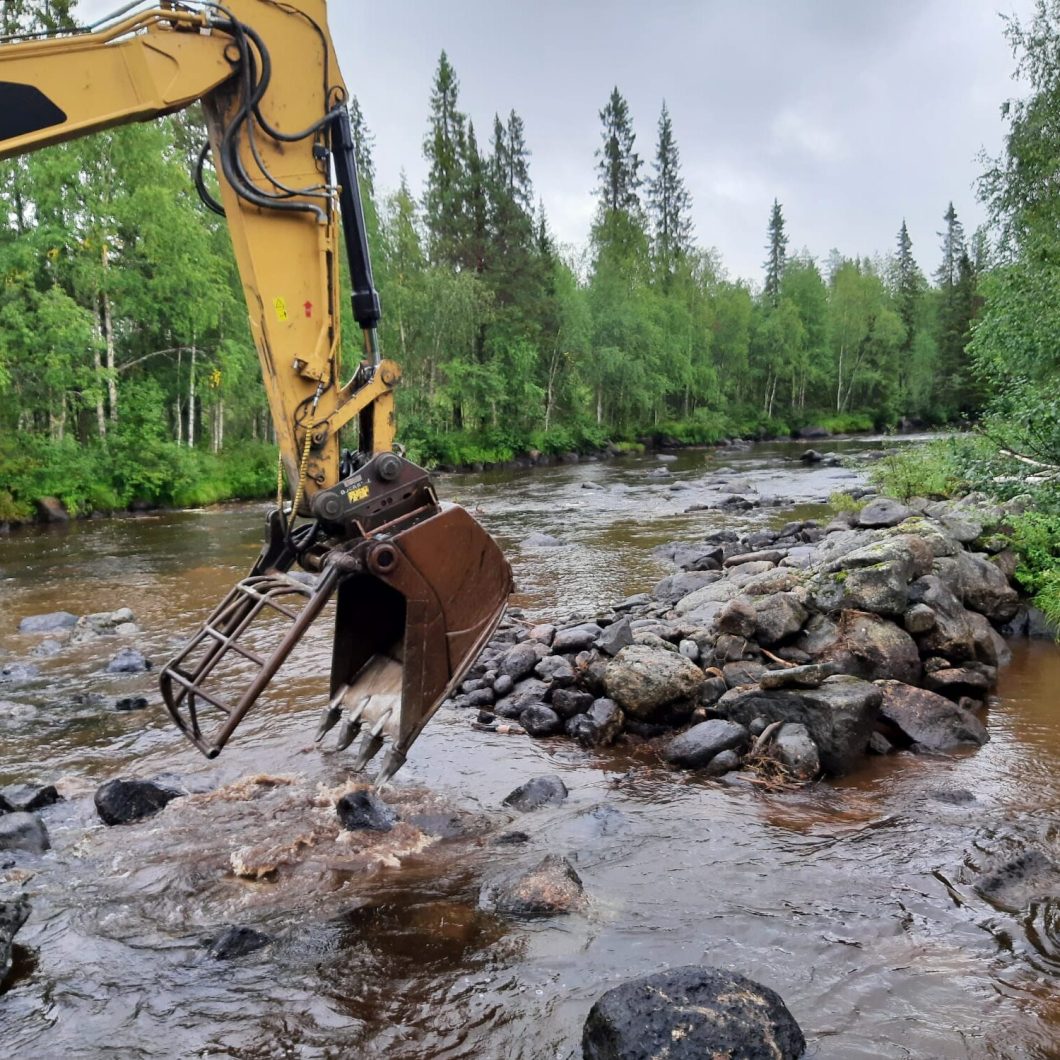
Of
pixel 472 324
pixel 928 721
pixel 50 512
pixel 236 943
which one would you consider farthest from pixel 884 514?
pixel 472 324

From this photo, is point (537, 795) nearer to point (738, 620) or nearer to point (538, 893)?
point (538, 893)

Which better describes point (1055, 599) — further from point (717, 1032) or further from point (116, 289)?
point (116, 289)

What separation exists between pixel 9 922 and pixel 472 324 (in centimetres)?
3840

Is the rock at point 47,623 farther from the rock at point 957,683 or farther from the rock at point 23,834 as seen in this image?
the rock at point 957,683

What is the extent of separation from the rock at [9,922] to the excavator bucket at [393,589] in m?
1.06

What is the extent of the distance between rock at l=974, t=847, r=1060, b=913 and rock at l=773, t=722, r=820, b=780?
1533 mm

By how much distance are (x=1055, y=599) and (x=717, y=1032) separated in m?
7.46

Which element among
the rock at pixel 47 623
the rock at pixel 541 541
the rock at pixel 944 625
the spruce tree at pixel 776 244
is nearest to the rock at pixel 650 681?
the rock at pixel 944 625

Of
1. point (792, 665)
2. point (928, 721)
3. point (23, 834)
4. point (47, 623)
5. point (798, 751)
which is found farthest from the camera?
point (47, 623)

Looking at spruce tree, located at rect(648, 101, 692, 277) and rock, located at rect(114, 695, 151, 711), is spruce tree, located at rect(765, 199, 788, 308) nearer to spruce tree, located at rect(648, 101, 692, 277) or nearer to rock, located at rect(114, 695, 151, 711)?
spruce tree, located at rect(648, 101, 692, 277)

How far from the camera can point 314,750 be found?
21.0 feet

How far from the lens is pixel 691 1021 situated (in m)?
2.93

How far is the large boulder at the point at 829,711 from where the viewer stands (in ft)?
19.0

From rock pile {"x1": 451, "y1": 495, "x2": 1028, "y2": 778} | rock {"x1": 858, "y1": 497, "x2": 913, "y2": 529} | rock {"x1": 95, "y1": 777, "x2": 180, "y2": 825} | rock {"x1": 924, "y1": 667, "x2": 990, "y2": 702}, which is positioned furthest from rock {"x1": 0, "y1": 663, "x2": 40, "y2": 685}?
rock {"x1": 858, "y1": 497, "x2": 913, "y2": 529}
